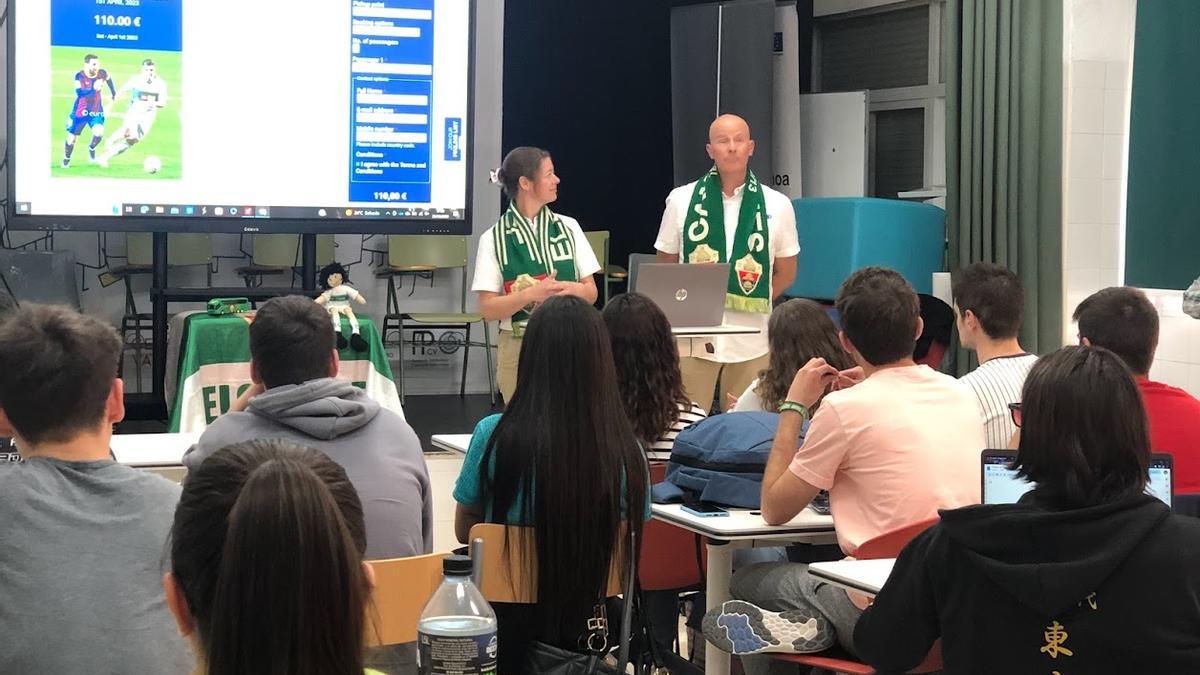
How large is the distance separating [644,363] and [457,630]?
161cm

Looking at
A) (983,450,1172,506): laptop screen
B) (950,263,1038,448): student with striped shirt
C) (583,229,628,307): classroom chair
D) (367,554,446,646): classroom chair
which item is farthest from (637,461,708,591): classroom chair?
(583,229,628,307): classroom chair

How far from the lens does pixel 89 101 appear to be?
5.70 meters

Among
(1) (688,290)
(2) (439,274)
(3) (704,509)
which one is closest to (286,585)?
(3) (704,509)

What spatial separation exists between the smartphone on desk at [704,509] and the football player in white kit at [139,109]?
3571 mm

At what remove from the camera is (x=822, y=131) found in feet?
28.6

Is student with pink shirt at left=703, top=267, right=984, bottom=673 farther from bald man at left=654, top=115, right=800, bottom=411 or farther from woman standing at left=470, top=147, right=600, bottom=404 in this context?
bald man at left=654, top=115, right=800, bottom=411

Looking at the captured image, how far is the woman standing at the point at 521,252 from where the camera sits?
5.09 metres

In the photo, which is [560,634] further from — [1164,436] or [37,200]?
[37,200]

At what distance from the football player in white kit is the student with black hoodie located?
470cm

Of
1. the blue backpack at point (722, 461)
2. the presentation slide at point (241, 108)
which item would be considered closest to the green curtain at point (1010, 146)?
the presentation slide at point (241, 108)

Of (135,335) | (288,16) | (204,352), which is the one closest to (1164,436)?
(204,352)

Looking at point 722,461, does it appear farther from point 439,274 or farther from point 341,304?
point 439,274

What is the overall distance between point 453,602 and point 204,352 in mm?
3539

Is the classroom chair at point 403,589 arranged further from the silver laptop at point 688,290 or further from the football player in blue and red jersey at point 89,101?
the football player in blue and red jersey at point 89,101
